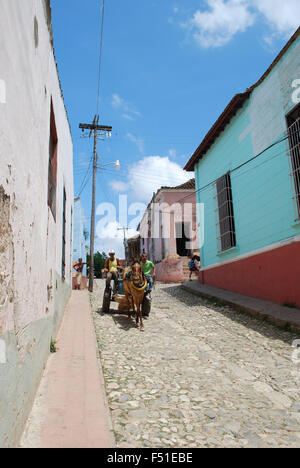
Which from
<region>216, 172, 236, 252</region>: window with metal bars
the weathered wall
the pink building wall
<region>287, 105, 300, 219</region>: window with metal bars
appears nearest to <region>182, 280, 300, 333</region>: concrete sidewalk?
<region>216, 172, 236, 252</region>: window with metal bars

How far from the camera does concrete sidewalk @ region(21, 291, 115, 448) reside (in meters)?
2.74

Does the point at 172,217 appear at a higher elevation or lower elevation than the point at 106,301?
higher

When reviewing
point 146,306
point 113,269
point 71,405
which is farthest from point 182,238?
point 71,405

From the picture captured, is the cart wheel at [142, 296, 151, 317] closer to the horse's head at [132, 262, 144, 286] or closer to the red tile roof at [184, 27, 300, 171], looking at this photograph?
the horse's head at [132, 262, 144, 286]

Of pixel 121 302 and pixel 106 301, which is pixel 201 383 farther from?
pixel 106 301

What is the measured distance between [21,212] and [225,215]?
8921 mm

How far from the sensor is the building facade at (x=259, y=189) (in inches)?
298

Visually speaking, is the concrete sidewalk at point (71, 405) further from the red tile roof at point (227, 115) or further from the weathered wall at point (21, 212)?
the red tile roof at point (227, 115)

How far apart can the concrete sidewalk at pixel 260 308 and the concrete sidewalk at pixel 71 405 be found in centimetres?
355

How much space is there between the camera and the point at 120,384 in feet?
13.6

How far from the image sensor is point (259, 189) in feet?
29.5

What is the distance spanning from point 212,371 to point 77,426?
2257 millimetres

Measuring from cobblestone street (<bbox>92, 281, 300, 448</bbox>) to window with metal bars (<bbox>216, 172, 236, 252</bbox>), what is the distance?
3.67m

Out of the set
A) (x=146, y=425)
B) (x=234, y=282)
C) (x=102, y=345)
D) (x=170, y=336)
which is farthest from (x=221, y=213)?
(x=146, y=425)
